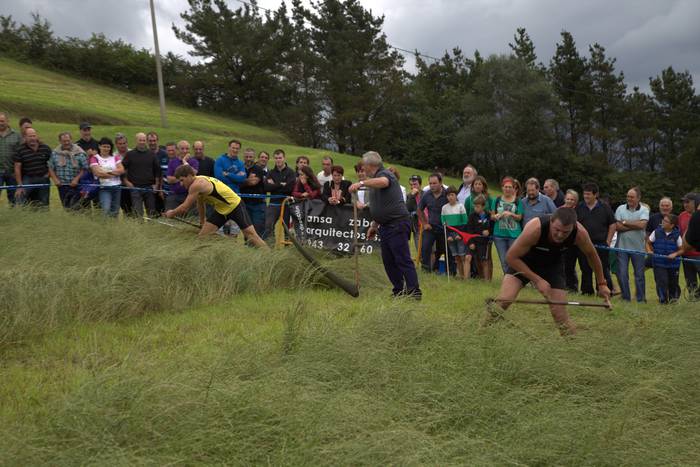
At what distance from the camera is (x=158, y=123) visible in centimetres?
3228

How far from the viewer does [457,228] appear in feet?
32.5

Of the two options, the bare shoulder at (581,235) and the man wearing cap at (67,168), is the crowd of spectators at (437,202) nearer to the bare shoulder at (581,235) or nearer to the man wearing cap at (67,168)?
the man wearing cap at (67,168)

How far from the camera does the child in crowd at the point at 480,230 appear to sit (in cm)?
978

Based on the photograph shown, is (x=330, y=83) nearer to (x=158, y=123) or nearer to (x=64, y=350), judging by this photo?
(x=158, y=123)

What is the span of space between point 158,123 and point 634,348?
30.4 meters

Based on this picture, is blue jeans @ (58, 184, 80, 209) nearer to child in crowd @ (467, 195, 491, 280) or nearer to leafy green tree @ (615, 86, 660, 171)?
child in crowd @ (467, 195, 491, 280)

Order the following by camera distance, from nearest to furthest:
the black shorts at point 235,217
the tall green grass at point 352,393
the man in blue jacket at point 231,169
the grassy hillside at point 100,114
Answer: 1. the tall green grass at point 352,393
2. the black shorts at point 235,217
3. the man in blue jacket at point 231,169
4. the grassy hillside at point 100,114

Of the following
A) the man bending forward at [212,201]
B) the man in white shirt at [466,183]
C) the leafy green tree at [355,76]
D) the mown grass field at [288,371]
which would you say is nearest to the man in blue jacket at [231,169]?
the man bending forward at [212,201]

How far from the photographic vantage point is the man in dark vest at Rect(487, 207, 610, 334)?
570cm

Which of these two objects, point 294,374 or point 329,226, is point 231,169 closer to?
point 329,226

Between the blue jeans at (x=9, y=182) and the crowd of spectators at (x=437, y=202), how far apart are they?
16 mm

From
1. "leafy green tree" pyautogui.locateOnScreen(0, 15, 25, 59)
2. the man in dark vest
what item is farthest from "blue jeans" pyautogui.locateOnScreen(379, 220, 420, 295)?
"leafy green tree" pyautogui.locateOnScreen(0, 15, 25, 59)

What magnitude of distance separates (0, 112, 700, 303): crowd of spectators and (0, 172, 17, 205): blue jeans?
2cm

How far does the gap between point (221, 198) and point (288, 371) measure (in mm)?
4687
